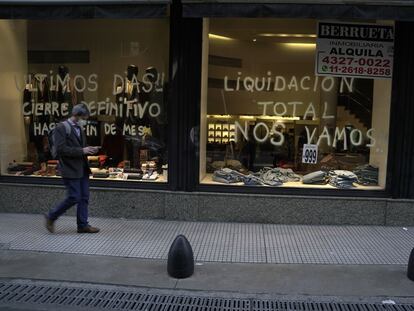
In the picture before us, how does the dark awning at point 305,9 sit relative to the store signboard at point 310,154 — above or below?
above

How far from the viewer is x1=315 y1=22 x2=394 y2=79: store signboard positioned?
7238 mm

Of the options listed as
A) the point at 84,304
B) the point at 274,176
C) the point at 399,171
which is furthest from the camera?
the point at 274,176

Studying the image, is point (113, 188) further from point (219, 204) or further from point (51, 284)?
point (51, 284)

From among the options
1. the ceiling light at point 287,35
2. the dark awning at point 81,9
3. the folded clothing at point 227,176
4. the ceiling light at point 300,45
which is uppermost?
the dark awning at point 81,9

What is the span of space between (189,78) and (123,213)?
2.32m

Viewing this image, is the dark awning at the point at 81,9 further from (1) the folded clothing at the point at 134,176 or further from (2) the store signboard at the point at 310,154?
(2) the store signboard at the point at 310,154

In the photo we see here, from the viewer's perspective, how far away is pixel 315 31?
24.6ft

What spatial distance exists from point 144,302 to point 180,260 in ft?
2.11

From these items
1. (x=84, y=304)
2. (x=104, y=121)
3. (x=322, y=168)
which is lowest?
(x=84, y=304)

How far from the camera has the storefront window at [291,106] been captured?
24.4ft

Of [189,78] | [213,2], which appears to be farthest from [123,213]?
[213,2]

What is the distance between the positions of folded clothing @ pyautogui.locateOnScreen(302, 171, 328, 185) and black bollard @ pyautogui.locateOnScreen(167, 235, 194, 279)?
3.03m

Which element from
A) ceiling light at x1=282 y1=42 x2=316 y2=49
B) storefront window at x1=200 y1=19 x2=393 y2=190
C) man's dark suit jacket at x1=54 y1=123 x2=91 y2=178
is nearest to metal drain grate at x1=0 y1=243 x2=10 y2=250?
man's dark suit jacket at x1=54 y1=123 x2=91 y2=178

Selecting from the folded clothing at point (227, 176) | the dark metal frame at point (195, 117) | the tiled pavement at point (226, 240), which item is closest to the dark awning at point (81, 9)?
the dark metal frame at point (195, 117)
